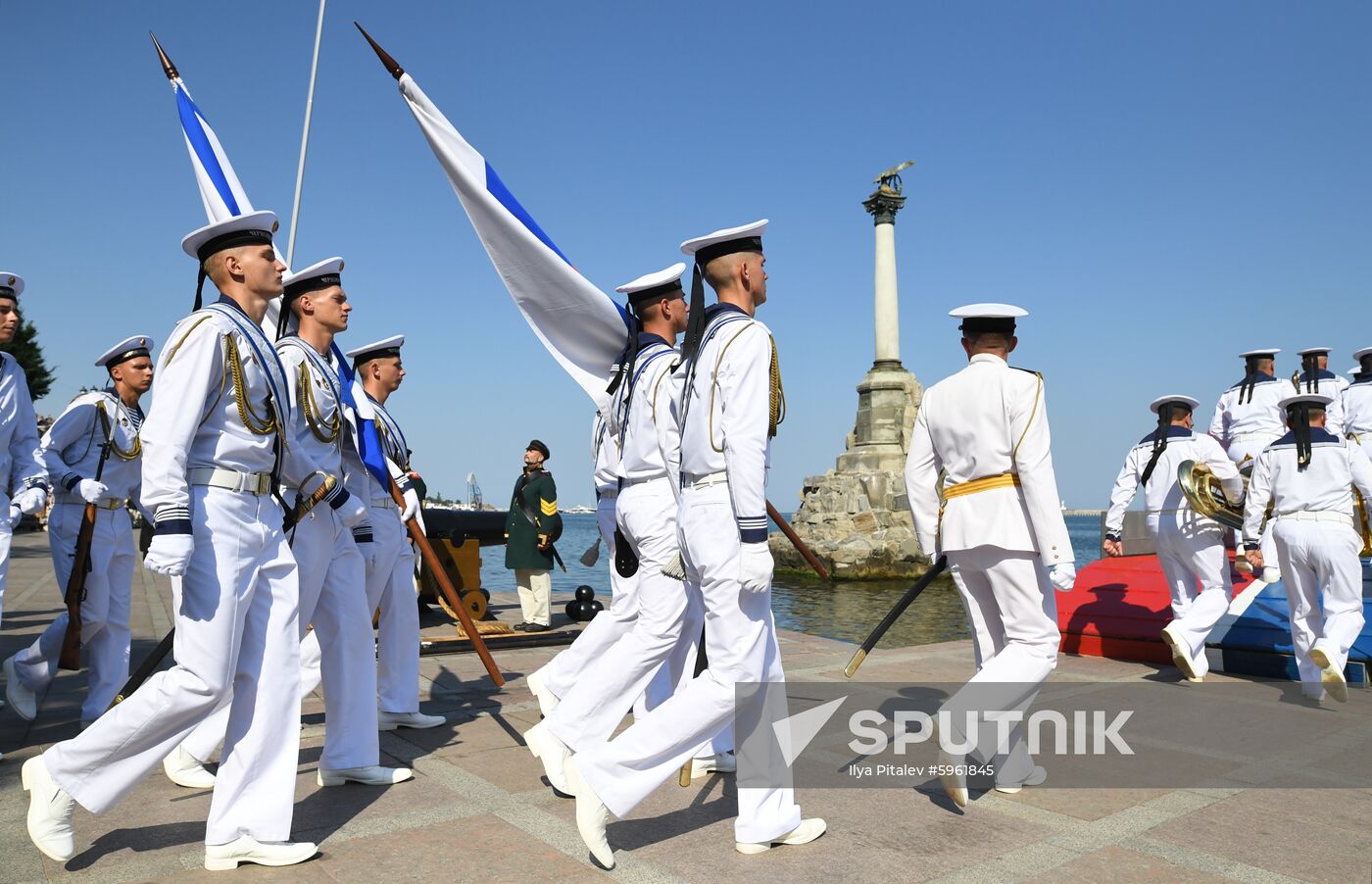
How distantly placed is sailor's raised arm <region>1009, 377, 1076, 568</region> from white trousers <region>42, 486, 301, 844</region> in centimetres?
300

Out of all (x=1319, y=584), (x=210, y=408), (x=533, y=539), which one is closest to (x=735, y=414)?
(x=210, y=408)

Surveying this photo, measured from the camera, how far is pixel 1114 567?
923 centimetres

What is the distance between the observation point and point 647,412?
15.3 feet

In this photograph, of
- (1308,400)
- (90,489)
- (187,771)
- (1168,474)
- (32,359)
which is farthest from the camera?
(32,359)

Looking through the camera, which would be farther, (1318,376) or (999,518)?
(1318,376)

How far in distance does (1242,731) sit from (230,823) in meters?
5.04

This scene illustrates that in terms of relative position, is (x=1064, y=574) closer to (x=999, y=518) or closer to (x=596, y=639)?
(x=999, y=518)

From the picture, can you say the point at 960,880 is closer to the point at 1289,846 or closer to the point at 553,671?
the point at 1289,846

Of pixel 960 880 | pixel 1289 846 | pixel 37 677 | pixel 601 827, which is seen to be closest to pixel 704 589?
pixel 601 827

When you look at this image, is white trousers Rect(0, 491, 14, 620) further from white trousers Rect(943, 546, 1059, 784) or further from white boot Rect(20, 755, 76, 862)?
white trousers Rect(943, 546, 1059, 784)

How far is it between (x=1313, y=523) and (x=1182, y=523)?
40.1 inches

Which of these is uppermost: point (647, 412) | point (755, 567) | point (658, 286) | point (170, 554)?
point (658, 286)

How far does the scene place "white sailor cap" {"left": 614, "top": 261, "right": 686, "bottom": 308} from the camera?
4890 mm

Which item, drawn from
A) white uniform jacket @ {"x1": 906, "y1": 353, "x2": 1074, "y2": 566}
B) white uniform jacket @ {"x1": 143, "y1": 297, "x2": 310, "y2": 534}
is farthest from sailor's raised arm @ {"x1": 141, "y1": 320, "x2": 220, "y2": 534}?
white uniform jacket @ {"x1": 906, "y1": 353, "x2": 1074, "y2": 566}
